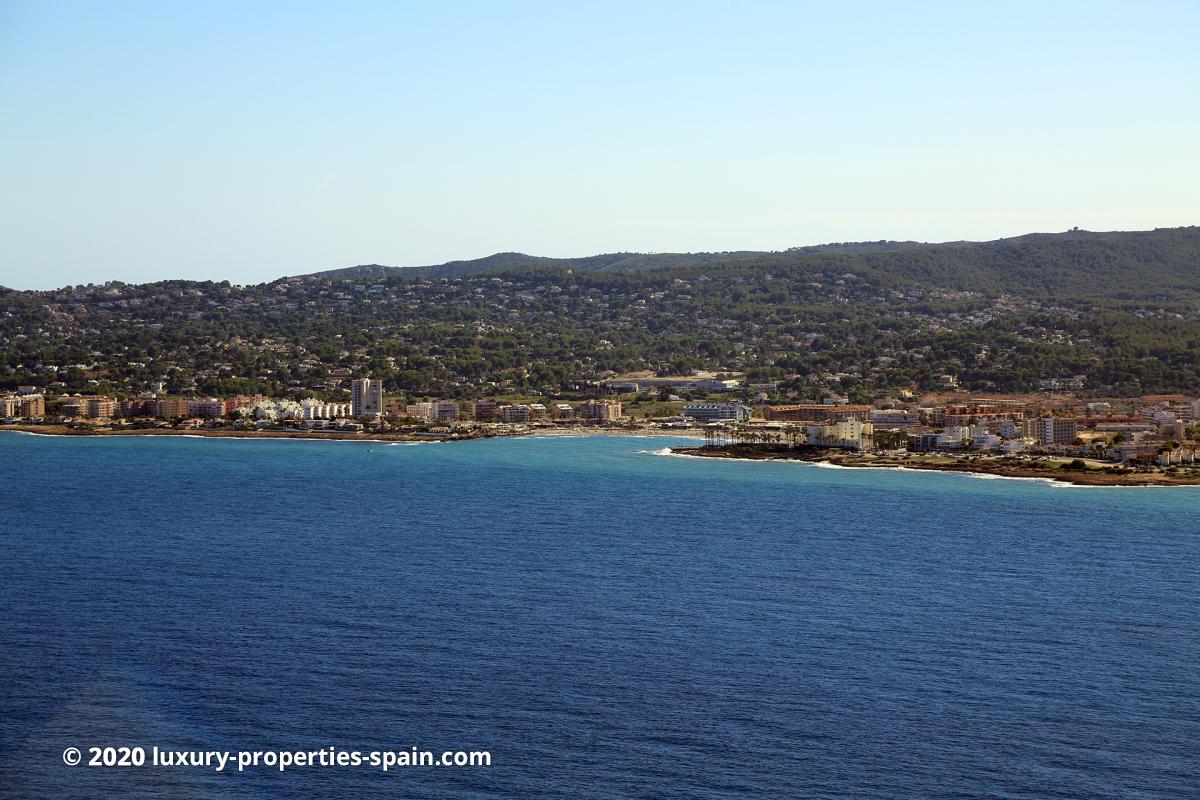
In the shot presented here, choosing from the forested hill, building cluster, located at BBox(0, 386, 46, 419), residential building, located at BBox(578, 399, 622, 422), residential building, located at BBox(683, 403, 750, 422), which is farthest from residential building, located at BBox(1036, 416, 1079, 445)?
the forested hill

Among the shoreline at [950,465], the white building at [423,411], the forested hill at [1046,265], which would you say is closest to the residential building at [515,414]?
the white building at [423,411]

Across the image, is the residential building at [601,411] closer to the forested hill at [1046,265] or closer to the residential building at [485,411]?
the residential building at [485,411]

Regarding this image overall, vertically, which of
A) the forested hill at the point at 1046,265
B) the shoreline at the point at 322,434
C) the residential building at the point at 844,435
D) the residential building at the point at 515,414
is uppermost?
the forested hill at the point at 1046,265

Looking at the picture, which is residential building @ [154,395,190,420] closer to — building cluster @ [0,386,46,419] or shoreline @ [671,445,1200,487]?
building cluster @ [0,386,46,419]

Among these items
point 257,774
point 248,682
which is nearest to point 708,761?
point 257,774

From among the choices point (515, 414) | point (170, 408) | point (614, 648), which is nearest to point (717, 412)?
point (515, 414)
